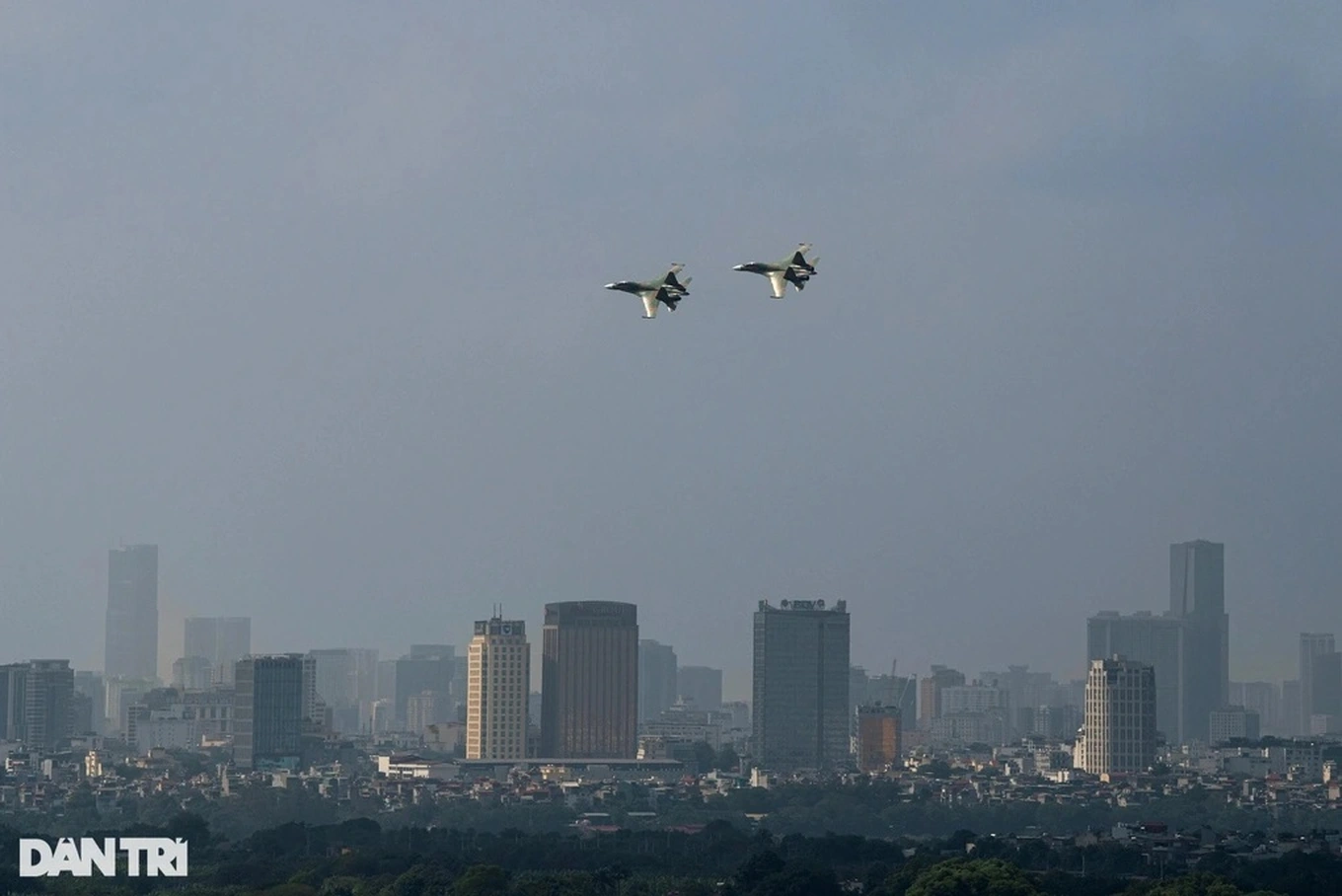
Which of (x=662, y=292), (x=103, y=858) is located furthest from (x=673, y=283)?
(x=103, y=858)

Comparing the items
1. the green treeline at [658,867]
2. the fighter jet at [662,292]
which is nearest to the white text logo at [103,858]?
the green treeline at [658,867]

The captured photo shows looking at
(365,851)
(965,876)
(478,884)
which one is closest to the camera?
(965,876)

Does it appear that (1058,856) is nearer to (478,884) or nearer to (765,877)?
(765,877)

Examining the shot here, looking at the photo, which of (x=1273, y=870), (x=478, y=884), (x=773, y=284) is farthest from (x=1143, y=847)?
(x=773, y=284)

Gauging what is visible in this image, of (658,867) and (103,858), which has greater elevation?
(103,858)

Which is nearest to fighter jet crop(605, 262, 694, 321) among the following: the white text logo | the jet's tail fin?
the jet's tail fin

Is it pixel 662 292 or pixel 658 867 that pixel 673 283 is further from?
pixel 658 867
